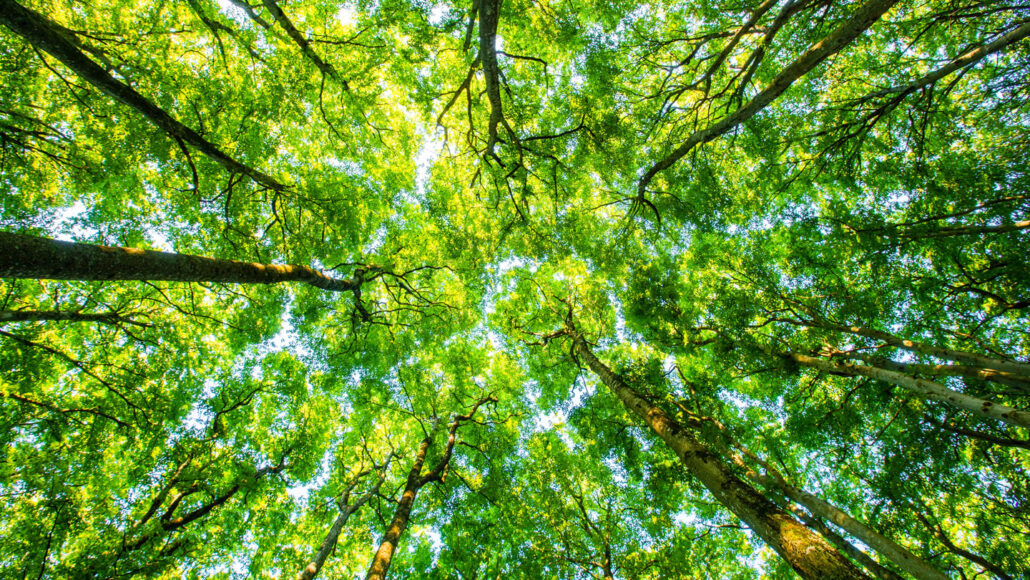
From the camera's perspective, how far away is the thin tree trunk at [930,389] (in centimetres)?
429

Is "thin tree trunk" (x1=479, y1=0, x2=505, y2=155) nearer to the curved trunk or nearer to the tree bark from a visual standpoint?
the tree bark

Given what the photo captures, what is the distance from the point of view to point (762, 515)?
3756mm

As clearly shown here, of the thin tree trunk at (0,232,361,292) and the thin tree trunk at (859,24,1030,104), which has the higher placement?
the thin tree trunk at (859,24,1030,104)

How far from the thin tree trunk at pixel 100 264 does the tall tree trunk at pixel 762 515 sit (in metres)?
6.78

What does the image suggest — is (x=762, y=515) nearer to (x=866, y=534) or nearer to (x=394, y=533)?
(x=866, y=534)

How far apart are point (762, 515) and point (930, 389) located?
430cm

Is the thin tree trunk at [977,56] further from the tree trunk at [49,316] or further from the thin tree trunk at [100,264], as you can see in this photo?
the tree trunk at [49,316]

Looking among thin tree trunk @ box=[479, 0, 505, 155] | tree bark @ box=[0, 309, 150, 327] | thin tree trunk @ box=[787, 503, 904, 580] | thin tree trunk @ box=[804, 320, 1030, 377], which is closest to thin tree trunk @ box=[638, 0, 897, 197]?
thin tree trunk @ box=[479, 0, 505, 155]

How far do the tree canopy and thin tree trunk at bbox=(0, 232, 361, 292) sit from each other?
0.17 feet

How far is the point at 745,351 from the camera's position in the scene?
8.14 meters

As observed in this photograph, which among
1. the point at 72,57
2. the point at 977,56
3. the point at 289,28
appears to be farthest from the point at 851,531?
the point at 289,28

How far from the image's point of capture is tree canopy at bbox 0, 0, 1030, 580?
594 cm

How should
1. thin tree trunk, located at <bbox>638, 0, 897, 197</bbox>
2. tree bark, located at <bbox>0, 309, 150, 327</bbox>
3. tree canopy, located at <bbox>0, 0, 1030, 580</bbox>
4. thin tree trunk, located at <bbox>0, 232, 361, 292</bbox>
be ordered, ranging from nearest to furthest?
thin tree trunk, located at <bbox>0, 232, 361, 292</bbox>, thin tree trunk, located at <bbox>638, 0, 897, 197</bbox>, tree bark, located at <bbox>0, 309, 150, 327</bbox>, tree canopy, located at <bbox>0, 0, 1030, 580</bbox>

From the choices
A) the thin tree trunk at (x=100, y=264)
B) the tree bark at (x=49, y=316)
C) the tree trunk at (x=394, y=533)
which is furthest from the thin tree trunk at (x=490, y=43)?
the tree trunk at (x=394, y=533)
